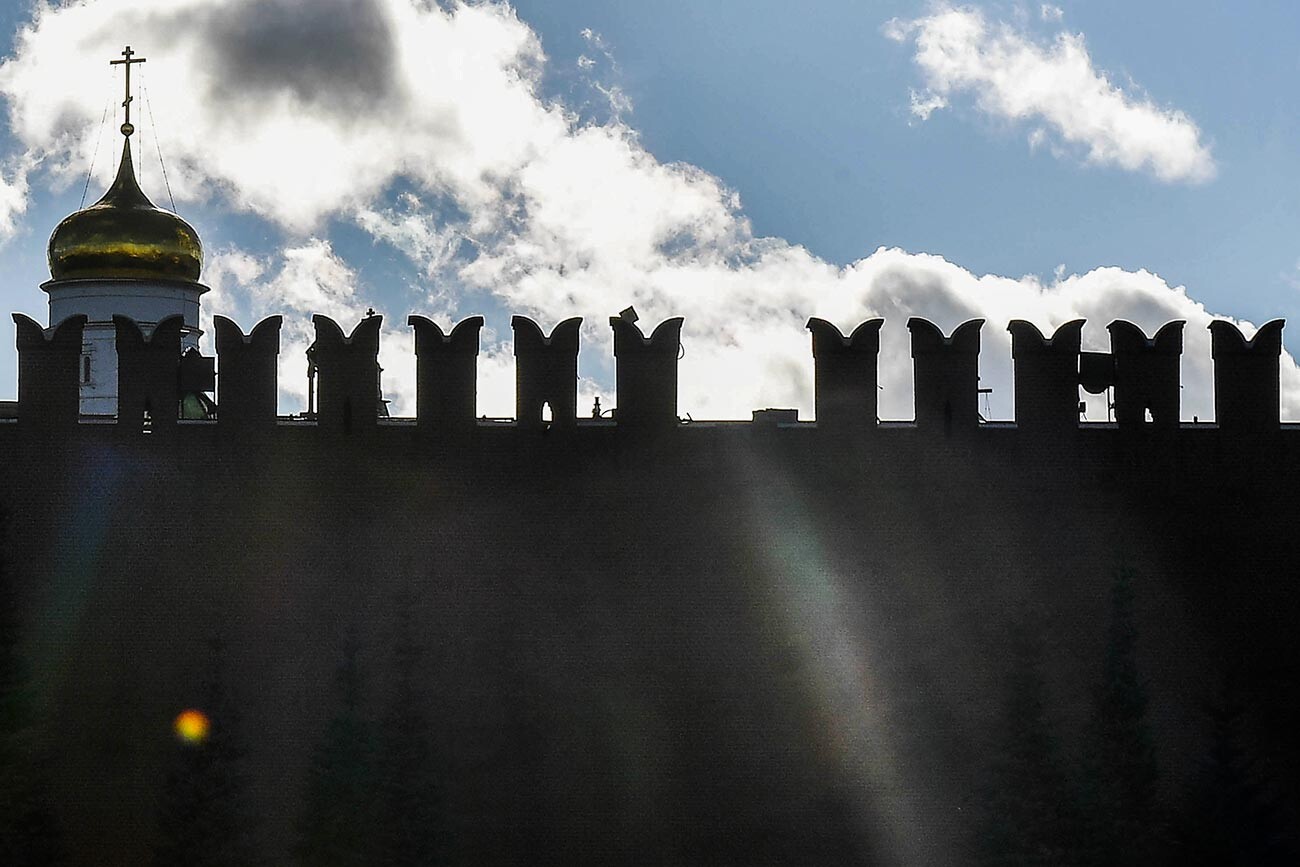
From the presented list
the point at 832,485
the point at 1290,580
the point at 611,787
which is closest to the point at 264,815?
the point at 611,787

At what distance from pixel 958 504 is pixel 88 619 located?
31.1 ft

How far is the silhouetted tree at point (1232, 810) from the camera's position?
69.2 feet

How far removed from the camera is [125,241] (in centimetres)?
3009

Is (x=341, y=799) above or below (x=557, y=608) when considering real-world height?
below

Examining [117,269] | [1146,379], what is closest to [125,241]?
[117,269]

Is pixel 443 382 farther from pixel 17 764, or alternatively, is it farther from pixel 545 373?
pixel 17 764

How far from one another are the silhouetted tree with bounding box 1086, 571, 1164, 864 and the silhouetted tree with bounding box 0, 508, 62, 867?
11134mm

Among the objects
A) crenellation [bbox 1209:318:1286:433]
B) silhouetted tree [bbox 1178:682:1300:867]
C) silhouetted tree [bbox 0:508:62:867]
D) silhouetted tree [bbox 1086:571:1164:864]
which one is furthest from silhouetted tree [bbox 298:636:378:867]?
crenellation [bbox 1209:318:1286:433]

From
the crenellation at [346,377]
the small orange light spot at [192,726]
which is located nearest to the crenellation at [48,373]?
the crenellation at [346,377]

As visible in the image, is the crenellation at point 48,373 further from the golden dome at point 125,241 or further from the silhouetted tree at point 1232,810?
the silhouetted tree at point 1232,810

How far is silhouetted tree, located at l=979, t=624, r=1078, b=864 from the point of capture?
21.0 metres

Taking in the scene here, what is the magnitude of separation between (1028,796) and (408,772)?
6.64m

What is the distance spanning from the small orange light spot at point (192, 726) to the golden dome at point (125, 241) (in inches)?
431

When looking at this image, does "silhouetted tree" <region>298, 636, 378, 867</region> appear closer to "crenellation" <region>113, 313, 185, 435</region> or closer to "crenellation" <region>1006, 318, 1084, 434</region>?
"crenellation" <region>113, 313, 185, 435</region>
